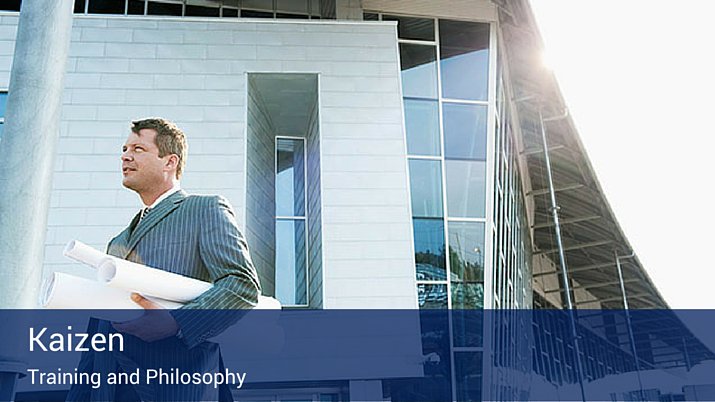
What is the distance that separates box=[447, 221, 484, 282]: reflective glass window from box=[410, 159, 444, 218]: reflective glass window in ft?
1.41

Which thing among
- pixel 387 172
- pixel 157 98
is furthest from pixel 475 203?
pixel 157 98

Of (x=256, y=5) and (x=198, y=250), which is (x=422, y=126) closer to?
(x=256, y=5)

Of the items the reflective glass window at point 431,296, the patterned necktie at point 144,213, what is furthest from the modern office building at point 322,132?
the patterned necktie at point 144,213

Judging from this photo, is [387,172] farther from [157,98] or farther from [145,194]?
[145,194]

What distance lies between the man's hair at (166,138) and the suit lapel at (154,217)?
0.07 m

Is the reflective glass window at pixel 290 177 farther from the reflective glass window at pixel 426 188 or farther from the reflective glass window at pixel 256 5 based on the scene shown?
the reflective glass window at pixel 256 5

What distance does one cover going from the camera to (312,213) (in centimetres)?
1232

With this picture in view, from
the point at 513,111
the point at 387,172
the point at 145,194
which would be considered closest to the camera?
the point at 145,194

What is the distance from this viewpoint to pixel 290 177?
13156mm

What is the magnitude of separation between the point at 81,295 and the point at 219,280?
23 cm

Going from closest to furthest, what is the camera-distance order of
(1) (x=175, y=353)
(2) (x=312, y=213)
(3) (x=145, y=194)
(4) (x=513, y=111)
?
(1) (x=175, y=353), (3) (x=145, y=194), (2) (x=312, y=213), (4) (x=513, y=111)

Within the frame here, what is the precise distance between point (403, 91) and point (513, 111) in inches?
225

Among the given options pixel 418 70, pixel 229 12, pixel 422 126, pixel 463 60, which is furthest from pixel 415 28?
pixel 229 12

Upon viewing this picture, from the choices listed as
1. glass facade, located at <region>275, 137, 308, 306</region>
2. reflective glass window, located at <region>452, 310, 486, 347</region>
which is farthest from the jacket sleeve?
glass facade, located at <region>275, 137, 308, 306</region>
